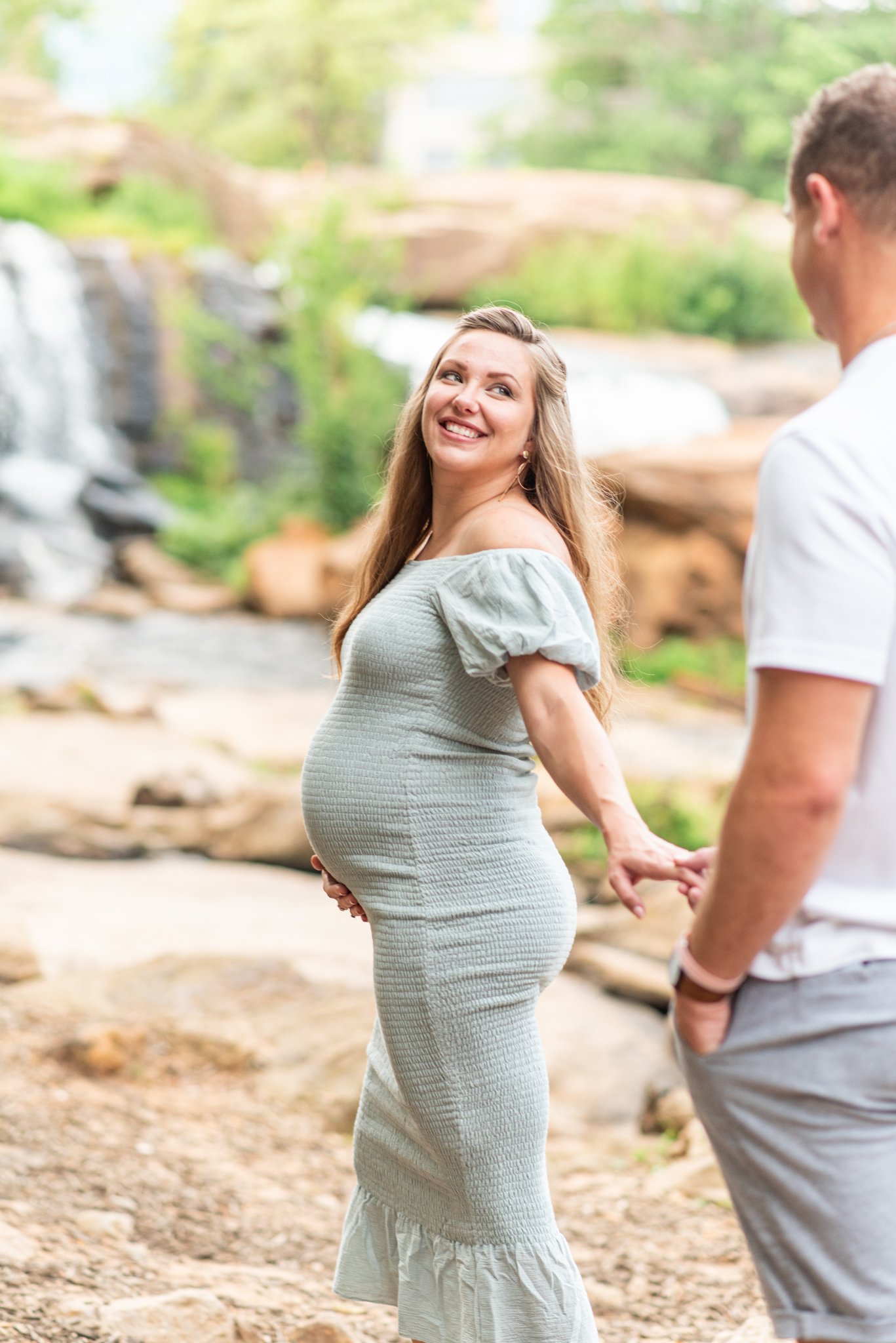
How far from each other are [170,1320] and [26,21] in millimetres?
31416

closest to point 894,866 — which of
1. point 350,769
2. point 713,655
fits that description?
point 350,769

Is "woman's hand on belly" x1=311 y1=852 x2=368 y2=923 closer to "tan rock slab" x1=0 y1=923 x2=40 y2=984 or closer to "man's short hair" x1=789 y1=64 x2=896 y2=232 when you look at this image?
"man's short hair" x1=789 y1=64 x2=896 y2=232

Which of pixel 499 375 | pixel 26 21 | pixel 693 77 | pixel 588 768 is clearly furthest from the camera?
pixel 26 21

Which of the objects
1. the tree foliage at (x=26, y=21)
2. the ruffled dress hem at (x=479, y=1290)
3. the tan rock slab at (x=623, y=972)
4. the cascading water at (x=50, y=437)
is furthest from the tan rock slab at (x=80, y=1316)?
the tree foliage at (x=26, y=21)

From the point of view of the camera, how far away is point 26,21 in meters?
29.2

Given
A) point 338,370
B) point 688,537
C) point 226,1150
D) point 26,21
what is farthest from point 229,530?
point 26,21

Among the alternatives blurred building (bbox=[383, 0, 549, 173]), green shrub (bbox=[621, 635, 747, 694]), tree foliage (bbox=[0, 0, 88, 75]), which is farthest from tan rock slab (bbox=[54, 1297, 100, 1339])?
blurred building (bbox=[383, 0, 549, 173])

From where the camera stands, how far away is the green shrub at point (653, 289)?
61.0 ft

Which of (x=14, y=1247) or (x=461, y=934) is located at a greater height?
(x=461, y=934)

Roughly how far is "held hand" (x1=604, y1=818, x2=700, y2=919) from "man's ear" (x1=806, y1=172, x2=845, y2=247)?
2.26ft

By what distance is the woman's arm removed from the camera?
5.65 ft

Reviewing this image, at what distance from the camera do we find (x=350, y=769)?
2.07 metres

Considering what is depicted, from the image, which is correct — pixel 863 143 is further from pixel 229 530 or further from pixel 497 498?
pixel 229 530

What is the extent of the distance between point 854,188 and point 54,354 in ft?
50.7
